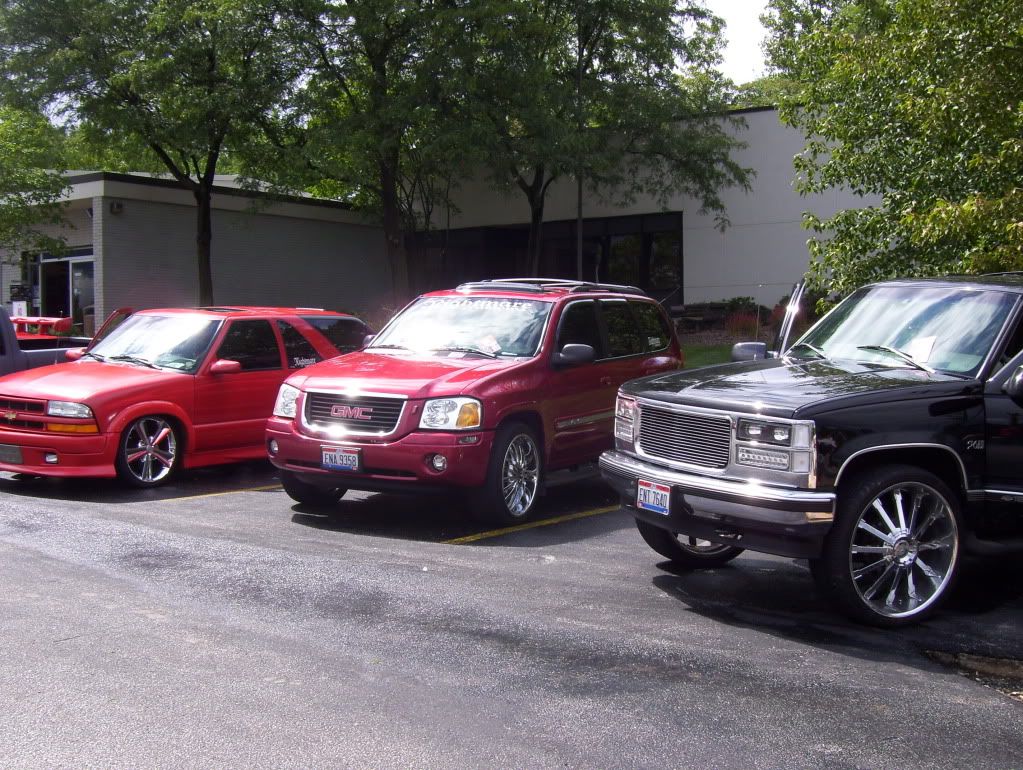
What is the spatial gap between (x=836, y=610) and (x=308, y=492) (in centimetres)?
463

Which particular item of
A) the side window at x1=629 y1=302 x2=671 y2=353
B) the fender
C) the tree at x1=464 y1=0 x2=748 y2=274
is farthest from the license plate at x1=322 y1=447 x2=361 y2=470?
the tree at x1=464 y1=0 x2=748 y2=274

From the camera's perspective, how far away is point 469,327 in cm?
938

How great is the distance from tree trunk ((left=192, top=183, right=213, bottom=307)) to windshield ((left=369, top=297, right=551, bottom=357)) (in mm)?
18763

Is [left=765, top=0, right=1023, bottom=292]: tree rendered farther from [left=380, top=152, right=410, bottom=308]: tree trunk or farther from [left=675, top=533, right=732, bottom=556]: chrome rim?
[left=380, top=152, right=410, bottom=308]: tree trunk

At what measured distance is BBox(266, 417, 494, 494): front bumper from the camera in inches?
A: 310

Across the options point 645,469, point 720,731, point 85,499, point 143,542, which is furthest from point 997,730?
point 85,499

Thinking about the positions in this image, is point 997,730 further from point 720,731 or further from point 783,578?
point 783,578

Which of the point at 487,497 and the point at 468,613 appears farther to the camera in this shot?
the point at 487,497

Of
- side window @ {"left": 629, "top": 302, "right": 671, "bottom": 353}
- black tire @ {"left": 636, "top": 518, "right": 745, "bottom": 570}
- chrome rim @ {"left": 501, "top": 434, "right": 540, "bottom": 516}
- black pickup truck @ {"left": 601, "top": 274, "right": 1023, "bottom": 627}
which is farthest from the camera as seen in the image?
side window @ {"left": 629, "top": 302, "right": 671, "bottom": 353}

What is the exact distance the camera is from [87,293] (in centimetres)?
2806

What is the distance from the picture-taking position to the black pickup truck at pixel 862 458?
18.3 ft

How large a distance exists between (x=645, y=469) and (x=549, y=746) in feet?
8.15

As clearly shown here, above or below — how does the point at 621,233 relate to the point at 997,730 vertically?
above

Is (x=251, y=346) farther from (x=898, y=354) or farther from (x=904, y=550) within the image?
(x=904, y=550)
